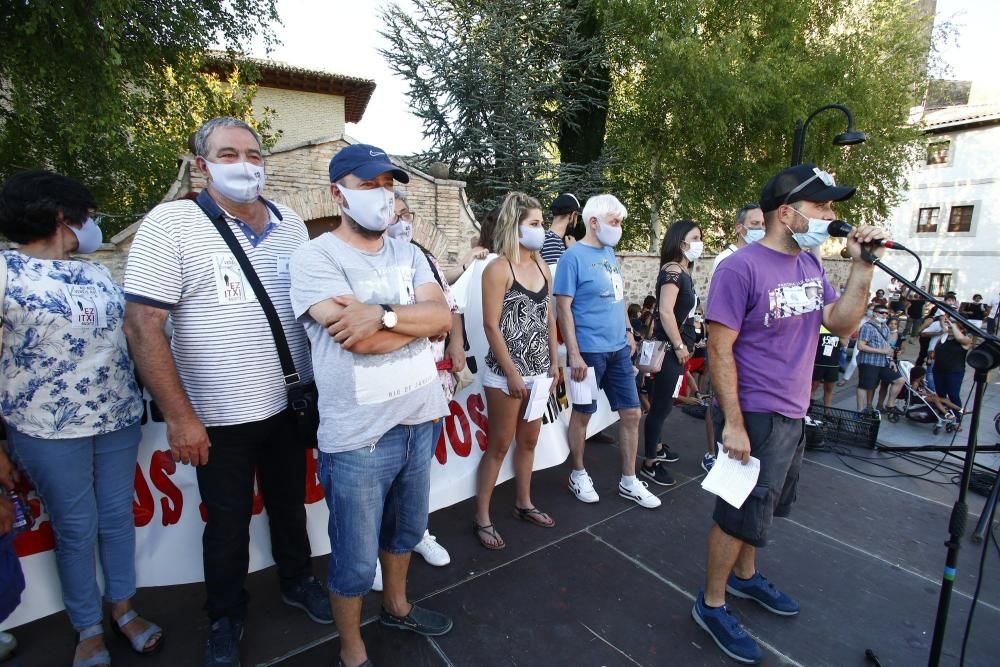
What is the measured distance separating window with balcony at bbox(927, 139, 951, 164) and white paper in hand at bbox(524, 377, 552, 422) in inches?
1214

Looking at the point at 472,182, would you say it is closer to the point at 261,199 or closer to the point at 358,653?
the point at 261,199

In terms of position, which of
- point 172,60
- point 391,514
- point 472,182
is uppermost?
point 172,60

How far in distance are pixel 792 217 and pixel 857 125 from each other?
14.8m

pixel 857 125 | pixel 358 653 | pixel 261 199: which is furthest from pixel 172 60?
pixel 857 125

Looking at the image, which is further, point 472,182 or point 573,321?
point 472,182

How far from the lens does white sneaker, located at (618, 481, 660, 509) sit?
139 inches

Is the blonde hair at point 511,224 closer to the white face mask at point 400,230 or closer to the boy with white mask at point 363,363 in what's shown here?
the white face mask at point 400,230

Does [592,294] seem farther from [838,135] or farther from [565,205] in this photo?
[838,135]

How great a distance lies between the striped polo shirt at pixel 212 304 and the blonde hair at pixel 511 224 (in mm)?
1283

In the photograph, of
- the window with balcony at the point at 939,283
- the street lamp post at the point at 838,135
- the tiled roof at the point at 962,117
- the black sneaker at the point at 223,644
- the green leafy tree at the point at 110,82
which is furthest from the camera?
the window with balcony at the point at 939,283

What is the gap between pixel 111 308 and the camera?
1996mm

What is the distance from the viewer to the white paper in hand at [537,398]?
2.93 metres

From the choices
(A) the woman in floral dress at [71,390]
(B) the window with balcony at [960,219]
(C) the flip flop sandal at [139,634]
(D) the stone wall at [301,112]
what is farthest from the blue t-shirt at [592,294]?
(B) the window with balcony at [960,219]

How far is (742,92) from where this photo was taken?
11.3 metres
